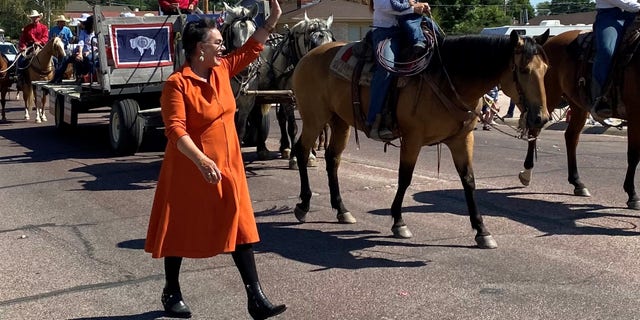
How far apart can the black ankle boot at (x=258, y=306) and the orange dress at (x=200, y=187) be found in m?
0.32

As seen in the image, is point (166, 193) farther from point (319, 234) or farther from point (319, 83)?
point (319, 83)

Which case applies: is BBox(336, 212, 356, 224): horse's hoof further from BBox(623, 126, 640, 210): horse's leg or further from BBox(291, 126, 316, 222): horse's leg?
BBox(623, 126, 640, 210): horse's leg

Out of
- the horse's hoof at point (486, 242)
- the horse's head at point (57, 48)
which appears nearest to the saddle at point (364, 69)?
the horse's hoof at point (486, 242)

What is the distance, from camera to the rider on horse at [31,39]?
21.9 meters

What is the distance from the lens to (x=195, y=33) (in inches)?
209

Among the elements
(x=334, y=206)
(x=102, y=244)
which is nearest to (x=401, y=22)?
(x=334, y=206)

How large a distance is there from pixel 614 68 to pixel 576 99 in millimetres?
790

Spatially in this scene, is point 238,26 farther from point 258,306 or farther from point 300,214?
point 258,306

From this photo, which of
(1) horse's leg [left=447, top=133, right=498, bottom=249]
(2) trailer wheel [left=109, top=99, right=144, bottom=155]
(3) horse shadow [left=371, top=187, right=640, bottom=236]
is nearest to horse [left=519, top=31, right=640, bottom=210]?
(3) horse shadow [left=371, top=187, right=640, bottom=236]

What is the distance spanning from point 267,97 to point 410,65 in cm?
442

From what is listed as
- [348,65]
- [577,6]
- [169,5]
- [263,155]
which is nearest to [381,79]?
[348,65]

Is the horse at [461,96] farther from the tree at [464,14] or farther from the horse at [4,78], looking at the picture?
the tree at [464,14]

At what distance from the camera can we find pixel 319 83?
8898 millimetres

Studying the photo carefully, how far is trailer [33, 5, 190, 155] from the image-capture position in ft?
44.7
